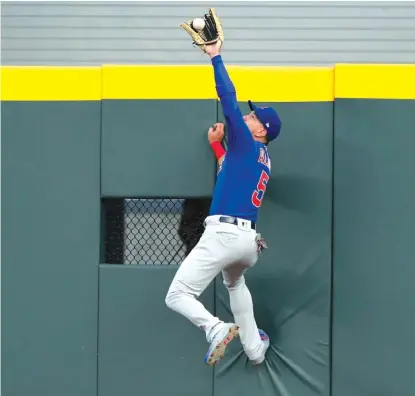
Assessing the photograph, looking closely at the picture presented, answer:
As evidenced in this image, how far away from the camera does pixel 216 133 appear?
5.20 m

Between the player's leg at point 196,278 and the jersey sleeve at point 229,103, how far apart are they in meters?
0.59

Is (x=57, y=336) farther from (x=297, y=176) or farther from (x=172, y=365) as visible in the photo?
(x=297, y=176)

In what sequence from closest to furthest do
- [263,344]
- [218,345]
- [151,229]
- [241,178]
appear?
[218,345] → [241,178] → [263,344] → [151,229]

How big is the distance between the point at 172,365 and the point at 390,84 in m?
2.25

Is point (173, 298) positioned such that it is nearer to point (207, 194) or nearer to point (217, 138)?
point (207, 194)

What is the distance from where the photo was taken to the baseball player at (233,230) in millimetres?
4707

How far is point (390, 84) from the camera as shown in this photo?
522 centimetres

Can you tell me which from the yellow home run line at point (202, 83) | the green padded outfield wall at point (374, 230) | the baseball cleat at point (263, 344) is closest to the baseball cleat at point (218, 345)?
the baseball cleat at point (263, 344)

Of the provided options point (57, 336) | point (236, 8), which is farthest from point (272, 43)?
point (57, 336)

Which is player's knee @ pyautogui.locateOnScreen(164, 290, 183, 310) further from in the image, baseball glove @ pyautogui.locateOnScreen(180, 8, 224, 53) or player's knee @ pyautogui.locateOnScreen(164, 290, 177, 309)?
baseball glove @ pyautogui.locateOnScreen(180, 8, 224, 53)

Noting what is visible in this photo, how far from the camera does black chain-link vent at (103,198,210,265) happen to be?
5.48m

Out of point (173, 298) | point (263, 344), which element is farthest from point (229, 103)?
point (263, 344)

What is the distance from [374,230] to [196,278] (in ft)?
4.02

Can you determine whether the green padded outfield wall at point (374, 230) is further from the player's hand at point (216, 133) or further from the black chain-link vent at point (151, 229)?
the black chain-link vent at point (151, 229)
